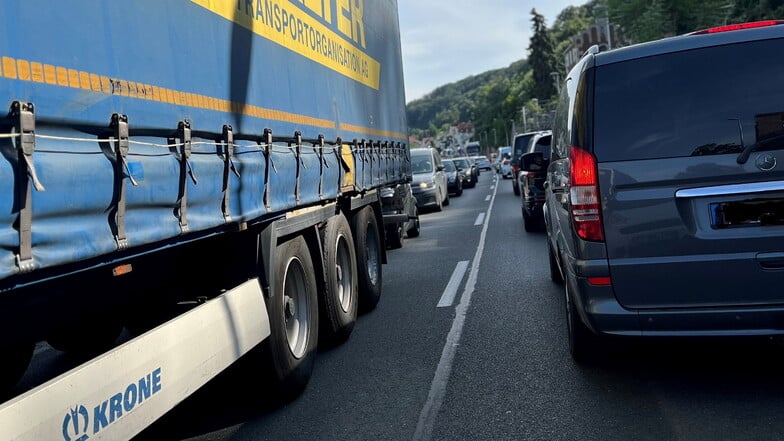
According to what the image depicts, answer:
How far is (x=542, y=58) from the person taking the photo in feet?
365

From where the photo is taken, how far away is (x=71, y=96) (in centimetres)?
299

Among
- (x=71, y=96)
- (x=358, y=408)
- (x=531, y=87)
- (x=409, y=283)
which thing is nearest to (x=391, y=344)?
(x=358, y=408)

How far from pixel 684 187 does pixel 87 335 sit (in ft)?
11.6

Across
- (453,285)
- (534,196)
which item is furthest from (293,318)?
(534,196)

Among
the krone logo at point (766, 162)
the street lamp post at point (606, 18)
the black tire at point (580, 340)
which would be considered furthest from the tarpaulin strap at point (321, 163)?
the street lamp post at point (606, 18)

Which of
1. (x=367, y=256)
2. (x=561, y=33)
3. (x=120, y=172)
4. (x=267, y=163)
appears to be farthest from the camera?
(x=561, y=33)

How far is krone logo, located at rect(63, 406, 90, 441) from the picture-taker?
109 inches

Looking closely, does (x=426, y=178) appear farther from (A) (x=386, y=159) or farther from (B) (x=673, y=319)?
(B) (x=673, y=319)

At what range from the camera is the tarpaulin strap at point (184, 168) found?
3.87m

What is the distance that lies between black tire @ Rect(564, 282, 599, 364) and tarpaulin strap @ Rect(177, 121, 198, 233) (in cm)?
265

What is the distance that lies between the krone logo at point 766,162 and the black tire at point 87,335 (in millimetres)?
3701

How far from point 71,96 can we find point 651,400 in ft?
12.0

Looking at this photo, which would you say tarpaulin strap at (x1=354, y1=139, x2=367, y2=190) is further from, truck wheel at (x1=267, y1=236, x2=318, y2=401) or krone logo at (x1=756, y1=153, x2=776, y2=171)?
krone logo at (x1=756, y1=153, x2=776, y2=171)

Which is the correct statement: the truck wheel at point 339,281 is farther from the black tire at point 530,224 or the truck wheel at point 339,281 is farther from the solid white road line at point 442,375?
the black tire at point 530,224
